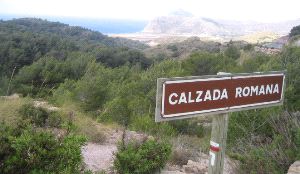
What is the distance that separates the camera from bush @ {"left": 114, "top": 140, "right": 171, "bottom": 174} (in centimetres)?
547

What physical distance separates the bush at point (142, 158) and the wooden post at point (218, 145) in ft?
7.97

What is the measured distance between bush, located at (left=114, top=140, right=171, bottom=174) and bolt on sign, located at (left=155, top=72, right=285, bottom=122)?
2547mm

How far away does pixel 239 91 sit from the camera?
10.4ft

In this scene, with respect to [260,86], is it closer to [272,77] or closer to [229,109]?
[272,77]

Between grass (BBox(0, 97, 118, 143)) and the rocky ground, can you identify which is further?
grass (BBox(0, 97, 118, 143))

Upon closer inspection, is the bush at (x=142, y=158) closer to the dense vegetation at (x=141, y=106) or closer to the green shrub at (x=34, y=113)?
the dense vegetation at (x=141, y=106)

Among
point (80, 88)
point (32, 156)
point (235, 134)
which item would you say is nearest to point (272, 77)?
point (32, 156)

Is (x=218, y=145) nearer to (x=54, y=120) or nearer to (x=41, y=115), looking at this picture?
(x=54, y=120)

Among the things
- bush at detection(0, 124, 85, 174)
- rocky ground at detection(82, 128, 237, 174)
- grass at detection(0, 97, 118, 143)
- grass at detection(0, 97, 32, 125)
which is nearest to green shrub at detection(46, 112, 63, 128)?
grass at detection(0, 97, 118, 143)

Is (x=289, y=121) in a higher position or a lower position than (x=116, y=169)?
higher

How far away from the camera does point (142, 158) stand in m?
5.64

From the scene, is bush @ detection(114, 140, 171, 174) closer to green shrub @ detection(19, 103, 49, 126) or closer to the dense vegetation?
the dense vegetation

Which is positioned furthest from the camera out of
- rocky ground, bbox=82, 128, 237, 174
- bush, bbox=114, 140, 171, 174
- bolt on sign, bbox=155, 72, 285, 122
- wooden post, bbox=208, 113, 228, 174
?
rocky ground, bbox=82, 128, 237, 174

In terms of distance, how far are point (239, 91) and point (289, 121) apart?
2.42m
